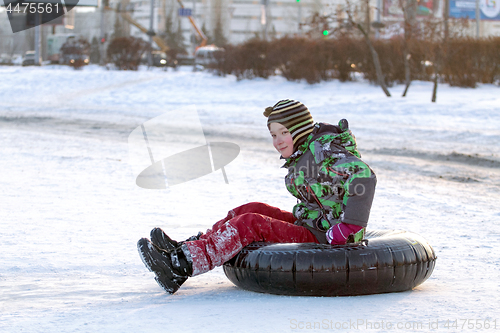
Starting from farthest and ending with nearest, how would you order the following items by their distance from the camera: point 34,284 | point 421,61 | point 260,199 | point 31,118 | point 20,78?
point 20,78
point 421,61
point 31,118
point 260,199
point 34,284

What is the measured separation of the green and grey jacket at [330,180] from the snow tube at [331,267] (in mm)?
166

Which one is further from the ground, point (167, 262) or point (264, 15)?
point (264, 15)

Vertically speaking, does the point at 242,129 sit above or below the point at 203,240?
below

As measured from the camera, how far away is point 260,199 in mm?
6199

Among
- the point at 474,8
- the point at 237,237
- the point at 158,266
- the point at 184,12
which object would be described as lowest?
the point at 158,266

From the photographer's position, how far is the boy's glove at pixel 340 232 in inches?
120

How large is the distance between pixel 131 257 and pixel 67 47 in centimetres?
2796

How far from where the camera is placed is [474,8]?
148 feet

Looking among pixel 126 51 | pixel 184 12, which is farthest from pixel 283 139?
pixel 184 12

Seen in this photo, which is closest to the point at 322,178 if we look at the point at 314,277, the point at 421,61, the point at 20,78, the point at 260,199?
the point at 314,277

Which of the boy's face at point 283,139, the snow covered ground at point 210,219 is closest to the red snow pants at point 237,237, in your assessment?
the snow covered ground at point 210,219

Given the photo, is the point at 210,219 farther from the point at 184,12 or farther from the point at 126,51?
the point at 184,12

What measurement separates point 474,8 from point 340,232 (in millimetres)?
46742

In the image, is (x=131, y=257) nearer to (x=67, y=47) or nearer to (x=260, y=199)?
(x=260, y=199)
